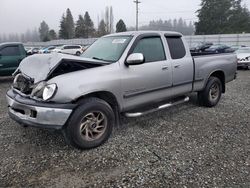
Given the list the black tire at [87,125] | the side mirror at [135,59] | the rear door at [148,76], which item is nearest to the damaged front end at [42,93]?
the black tire at [87,125]

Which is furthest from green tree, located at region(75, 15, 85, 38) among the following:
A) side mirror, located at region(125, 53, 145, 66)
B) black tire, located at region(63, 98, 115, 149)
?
black tire, located at region(63, 98, 115, 149)

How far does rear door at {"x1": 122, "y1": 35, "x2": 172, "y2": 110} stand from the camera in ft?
14.2

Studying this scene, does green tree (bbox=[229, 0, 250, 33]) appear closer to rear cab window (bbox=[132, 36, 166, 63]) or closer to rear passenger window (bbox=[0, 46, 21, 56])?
rear passenger window (bbox=[0, 46, 21, 56])

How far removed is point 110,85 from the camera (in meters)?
4.00

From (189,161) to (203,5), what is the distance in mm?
68231

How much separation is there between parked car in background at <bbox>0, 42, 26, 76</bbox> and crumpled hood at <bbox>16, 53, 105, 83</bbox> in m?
7.02

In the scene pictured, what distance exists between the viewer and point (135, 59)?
4.14 metres

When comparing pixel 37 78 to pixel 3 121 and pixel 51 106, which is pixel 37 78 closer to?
pixel 51 106

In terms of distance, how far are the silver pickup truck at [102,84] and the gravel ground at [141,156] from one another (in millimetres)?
370

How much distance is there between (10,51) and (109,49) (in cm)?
781

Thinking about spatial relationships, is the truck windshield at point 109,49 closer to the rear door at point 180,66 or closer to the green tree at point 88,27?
the rear door at point 180,66

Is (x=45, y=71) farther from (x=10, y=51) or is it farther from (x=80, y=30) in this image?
(x=80, y=30)

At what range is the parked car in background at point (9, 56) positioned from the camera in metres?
10.5

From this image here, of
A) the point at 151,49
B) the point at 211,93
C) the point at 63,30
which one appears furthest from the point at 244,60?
the point at 63,30
